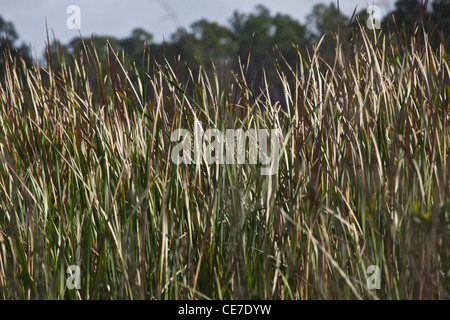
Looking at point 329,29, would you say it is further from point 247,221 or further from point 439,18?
point 439,18

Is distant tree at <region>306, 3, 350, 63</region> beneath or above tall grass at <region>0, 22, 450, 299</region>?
above

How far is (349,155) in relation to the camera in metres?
1.61

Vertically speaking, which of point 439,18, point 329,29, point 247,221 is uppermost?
point 439,18

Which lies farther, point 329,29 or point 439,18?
point 439,18

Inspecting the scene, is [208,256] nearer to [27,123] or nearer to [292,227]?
[292,227]

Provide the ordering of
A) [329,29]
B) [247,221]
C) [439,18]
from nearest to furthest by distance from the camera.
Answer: [247,221], [329,29], [439,18]

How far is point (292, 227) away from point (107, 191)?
2.14 ft

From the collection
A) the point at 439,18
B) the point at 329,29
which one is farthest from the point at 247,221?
the point at 439,18

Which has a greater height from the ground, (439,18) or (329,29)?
(439,18)

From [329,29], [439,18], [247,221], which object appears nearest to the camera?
[247,221]

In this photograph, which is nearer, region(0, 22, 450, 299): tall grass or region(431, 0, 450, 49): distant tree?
region(0, 22, 450, 299): tall grass

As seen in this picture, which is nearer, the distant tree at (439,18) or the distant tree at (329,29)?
the distant tree at (329,29)
